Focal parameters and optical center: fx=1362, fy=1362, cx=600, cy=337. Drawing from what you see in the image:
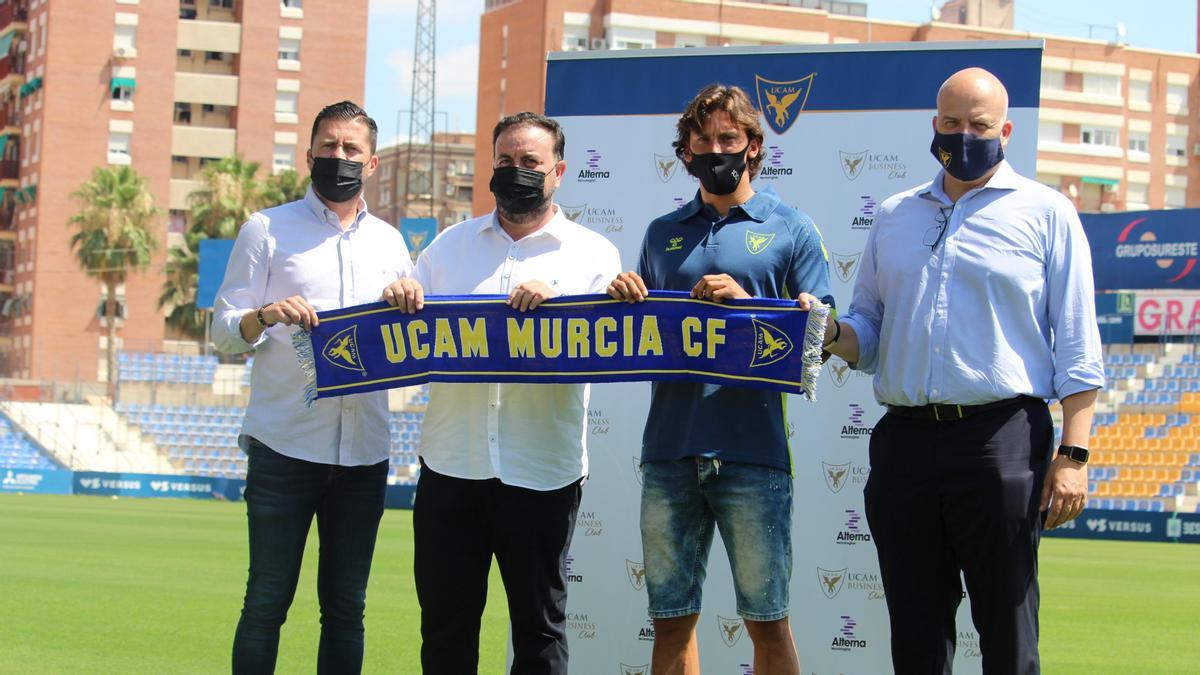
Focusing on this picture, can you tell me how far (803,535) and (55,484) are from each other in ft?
102

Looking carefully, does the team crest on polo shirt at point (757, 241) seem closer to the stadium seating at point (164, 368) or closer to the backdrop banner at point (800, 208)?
the backdrop banner at point (800, 208)

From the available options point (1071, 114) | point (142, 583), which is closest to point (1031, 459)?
point (142, 583)

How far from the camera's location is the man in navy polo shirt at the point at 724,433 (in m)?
4.75

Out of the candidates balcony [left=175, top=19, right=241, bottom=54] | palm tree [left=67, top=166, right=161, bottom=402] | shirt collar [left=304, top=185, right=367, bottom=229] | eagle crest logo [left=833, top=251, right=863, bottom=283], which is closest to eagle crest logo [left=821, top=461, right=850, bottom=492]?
eagle crest logo [left=833, top=251, right=863, bottom=283]

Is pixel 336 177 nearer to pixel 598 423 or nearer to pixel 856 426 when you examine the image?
pixel 598 423

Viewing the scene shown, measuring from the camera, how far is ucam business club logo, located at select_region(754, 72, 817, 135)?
6.41 meters

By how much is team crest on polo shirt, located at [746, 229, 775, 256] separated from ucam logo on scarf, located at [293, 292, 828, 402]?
0.61 feet

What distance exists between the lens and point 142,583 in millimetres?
12547

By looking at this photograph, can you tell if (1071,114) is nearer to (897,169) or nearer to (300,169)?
(300,169)

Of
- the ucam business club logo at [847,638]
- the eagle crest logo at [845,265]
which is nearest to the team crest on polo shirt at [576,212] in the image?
the eagle crest logo at [845,265]

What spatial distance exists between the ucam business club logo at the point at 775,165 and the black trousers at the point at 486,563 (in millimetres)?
2137

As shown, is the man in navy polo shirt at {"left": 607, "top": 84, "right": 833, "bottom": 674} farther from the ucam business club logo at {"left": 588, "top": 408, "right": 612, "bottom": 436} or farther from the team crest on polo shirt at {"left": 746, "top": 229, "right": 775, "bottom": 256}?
the ucam business club logo at {"left": 588, "top": 408, "right": 612, "bottom": 436}

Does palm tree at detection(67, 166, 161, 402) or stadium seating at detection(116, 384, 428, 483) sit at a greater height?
palm tree at detection(67, 166, 161, 402)

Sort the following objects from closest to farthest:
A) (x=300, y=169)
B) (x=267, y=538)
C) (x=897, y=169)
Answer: (x=267, y=538) < (x=897, y=169) < (x=300, y=169)
